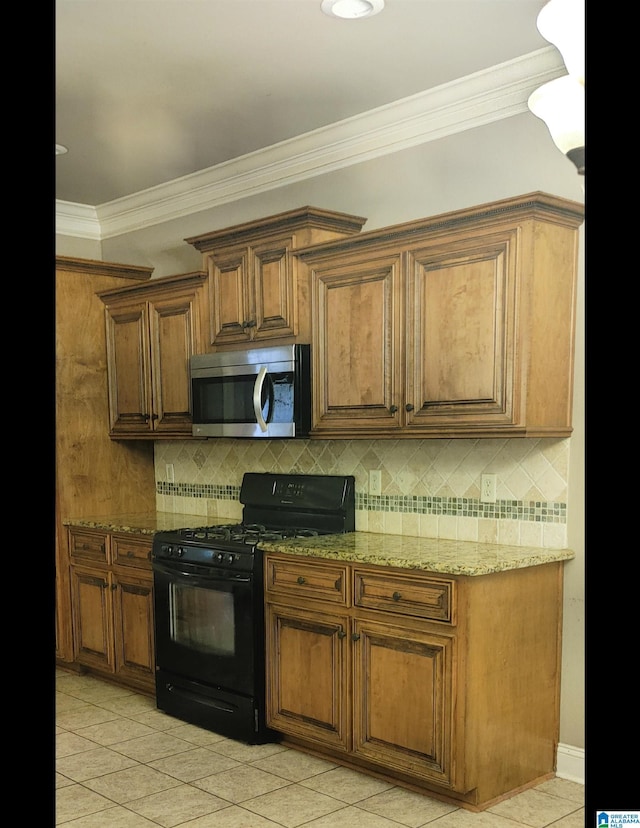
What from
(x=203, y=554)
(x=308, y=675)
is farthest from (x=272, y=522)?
(x=308, y=675)

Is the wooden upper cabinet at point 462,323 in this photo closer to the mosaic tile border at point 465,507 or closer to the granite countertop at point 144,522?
the mosaic tile border at point 465,507

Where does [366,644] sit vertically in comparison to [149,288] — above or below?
below

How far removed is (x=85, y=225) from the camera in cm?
545

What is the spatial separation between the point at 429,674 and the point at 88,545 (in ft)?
7.76

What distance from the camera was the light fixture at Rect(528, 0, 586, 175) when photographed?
152cm

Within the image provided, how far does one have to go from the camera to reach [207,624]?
3.69 metres

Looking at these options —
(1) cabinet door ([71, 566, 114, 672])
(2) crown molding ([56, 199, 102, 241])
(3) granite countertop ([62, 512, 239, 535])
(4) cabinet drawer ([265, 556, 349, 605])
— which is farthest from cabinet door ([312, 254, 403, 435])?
(2) crown molding ([56, 199, 102, 241])

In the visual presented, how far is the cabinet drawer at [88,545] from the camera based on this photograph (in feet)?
14.6

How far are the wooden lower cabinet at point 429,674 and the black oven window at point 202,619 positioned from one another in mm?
327

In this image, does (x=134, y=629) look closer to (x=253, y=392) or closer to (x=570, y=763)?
(x=253, y=392)

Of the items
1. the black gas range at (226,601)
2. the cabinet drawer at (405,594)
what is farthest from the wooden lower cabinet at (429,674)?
the black gas range at (226,601)

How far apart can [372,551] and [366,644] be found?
0.35 metres
